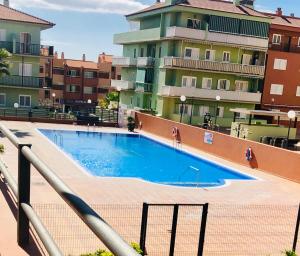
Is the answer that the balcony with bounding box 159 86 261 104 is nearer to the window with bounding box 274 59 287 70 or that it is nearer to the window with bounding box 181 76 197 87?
the window with bounding box 181 76 197 87

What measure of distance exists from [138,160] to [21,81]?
20823 mm

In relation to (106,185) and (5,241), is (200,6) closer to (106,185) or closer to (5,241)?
(106,185)

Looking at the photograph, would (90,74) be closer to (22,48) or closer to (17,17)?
(17,17)

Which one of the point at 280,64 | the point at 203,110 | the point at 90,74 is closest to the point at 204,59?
the point at 203,110

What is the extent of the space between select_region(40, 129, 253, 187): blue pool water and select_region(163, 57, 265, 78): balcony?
11.0m

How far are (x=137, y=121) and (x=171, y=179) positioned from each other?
1831 centimetres

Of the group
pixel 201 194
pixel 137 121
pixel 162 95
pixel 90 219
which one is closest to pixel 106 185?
pixel 201 194

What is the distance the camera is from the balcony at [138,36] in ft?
153

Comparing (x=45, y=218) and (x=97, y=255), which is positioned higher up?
(x=97, y=255)

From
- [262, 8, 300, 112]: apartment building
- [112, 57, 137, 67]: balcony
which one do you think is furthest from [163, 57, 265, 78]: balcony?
[112, 57, 137, 67]: balcony

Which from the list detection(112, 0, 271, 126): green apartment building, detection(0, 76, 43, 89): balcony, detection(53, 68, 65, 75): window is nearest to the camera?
detection(0, 76, 43, 89): balcony

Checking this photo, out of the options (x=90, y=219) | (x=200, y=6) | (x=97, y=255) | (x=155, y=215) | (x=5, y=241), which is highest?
(x=200, y=6)

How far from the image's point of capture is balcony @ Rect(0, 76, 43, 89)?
41.7 m

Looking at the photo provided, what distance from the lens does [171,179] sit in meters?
23.2
